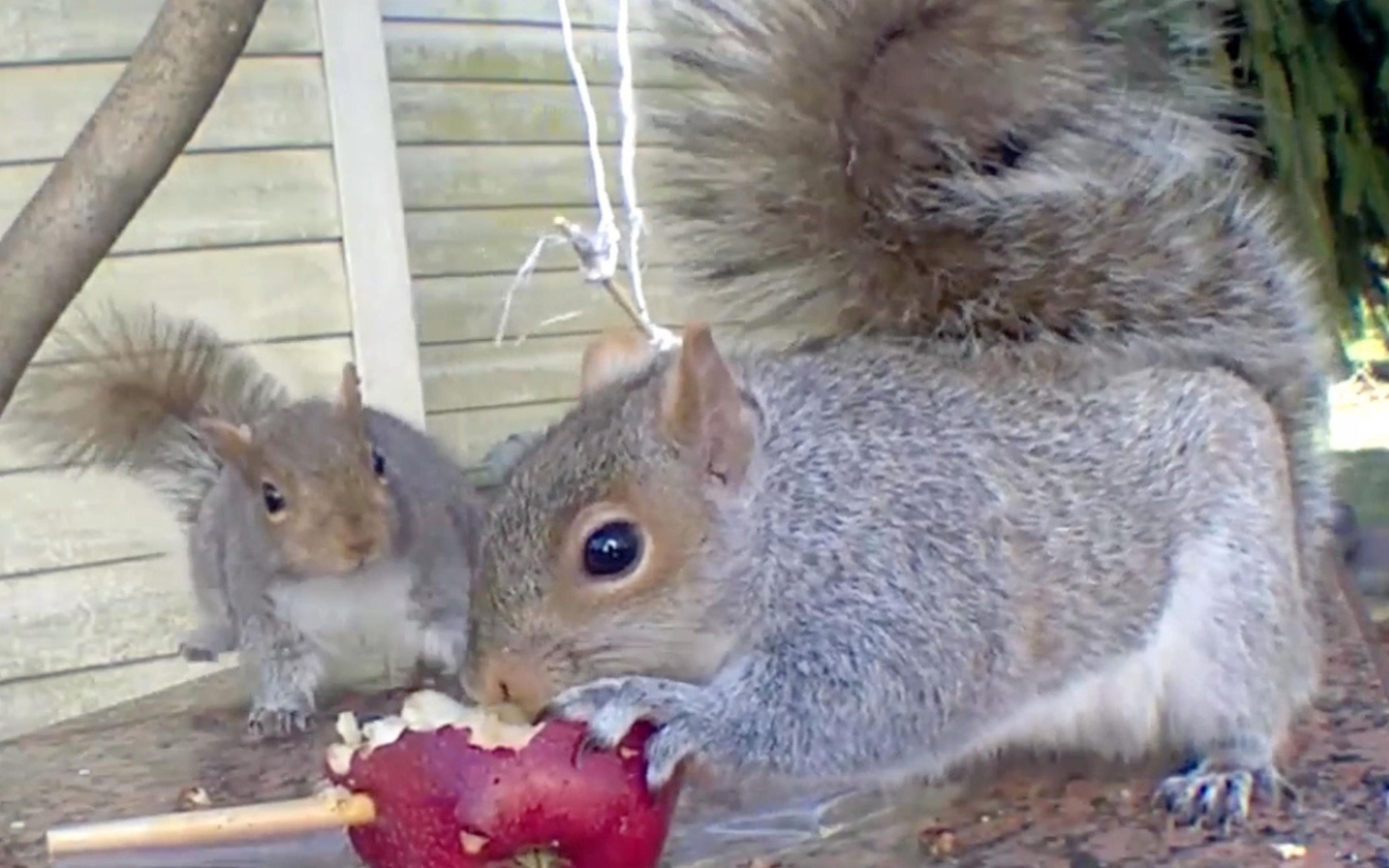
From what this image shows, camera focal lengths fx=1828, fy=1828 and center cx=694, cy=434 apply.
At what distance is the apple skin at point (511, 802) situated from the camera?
872 mm

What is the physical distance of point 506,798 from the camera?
87 cm

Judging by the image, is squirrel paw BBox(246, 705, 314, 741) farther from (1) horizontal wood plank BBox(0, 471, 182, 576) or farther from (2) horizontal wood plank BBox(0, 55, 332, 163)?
(2) horizontal wood plank BBox(0, 55, 332, 163)

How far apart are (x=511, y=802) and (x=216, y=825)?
141 mm

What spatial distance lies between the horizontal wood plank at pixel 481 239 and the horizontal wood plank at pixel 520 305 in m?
0.02

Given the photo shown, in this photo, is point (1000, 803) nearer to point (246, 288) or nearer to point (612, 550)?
point (612, 550)

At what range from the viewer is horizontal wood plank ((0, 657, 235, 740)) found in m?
2.45

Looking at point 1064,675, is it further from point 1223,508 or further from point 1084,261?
point 1084,261

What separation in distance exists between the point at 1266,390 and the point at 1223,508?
16 cm

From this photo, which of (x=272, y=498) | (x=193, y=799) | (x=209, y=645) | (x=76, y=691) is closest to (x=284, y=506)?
(x=272, y=498)

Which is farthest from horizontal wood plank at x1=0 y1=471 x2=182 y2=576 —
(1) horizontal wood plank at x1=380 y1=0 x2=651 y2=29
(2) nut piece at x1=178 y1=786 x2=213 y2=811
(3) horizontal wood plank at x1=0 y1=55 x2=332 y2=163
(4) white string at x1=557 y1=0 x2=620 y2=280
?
(4) white string at x1=557 y1=0 x2=620 y2=280

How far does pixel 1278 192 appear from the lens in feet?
7.55

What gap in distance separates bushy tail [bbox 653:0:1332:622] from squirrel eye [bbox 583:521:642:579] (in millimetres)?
306

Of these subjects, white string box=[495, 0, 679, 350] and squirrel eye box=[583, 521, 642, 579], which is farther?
white string box=[495, 0, 679, 350]

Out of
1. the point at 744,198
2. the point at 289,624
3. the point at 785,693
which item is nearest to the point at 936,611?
the point at 785,693
